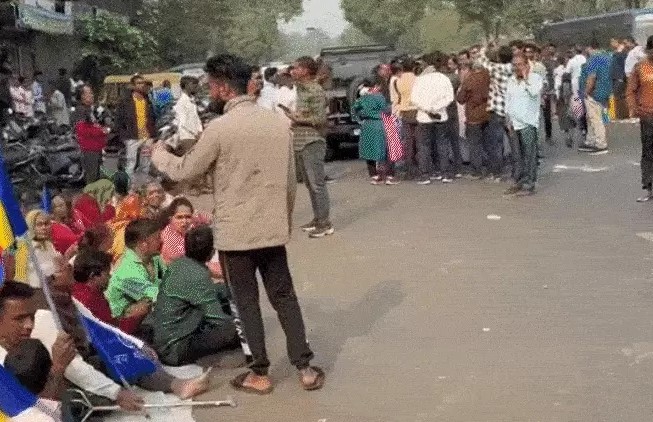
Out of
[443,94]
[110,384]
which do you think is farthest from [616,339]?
[443,94]

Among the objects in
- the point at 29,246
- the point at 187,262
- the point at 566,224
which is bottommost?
the point at 566,224

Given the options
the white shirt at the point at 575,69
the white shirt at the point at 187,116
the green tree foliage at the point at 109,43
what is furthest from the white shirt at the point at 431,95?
the green tree foliage at the point at 109,43

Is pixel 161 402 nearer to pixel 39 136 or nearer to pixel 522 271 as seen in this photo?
pixel 522 271

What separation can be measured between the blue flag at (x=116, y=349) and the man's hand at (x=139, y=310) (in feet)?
1.85

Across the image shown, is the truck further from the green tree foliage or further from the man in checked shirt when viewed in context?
the green tree foliage

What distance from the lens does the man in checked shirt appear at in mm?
13078

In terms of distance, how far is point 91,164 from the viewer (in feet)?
49.3

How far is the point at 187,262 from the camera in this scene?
6.45 meters

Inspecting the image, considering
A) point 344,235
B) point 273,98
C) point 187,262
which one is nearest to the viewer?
point 187,262

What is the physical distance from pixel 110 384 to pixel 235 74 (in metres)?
1.72

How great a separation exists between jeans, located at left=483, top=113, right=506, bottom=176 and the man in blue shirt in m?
3.45

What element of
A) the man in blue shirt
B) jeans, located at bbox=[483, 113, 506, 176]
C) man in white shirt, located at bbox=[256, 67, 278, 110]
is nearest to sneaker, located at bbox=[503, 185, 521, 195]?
jeans, located at bbox=[483, 113, 506, 176]

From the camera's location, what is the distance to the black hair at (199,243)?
21.2 ft

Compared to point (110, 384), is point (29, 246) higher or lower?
higher
